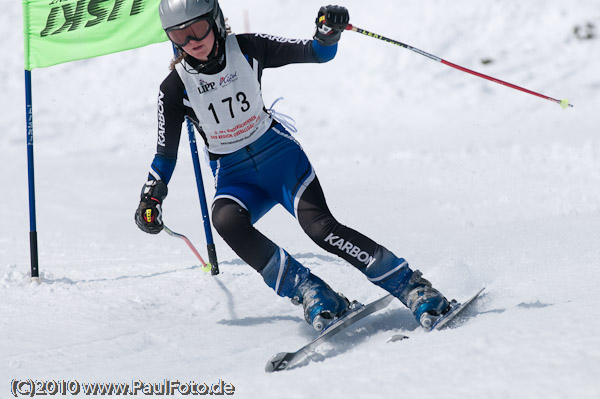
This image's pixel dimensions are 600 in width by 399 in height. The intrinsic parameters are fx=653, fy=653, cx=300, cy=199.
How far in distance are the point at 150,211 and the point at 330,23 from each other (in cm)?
149

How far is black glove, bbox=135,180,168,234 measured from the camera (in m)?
3.70

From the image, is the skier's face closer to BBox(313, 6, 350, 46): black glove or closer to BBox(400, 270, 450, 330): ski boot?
BBox(313, 6, 350, 46): black glove

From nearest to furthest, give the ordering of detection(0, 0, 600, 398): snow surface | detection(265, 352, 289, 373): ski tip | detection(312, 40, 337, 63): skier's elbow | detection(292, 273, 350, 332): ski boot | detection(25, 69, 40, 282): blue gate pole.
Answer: detection(0, 0, 600, 398): snow surface, detection(265, 352, 289, 373): ski tip, detection(292, 273, 350, 332): ski boot, detection(312, 40, 337, 63): skier's elbow, detection(25, 69, 40, 282): blue gate pole

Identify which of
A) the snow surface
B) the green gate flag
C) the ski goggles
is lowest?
the snow surface

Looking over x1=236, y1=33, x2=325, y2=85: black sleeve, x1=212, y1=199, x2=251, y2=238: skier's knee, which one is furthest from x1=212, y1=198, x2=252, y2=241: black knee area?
x1=236, y1=33, x2=325, y2=85: black sleeve

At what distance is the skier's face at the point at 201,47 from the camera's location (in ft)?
12.0

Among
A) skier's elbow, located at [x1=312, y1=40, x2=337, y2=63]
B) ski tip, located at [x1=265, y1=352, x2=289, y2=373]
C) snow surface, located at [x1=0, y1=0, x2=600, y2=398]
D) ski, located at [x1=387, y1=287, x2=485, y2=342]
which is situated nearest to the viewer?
snow surface, located at [x1=0, y1=0, x2=600, y2=398]

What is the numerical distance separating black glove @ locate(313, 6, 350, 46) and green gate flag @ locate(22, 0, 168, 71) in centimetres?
187

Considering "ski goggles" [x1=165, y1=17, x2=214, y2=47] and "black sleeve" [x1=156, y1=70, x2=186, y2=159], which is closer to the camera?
"ski goggles" [x1=165, y1=17, x2=214, y2=47]

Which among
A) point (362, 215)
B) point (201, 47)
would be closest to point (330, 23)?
point (201, 47)

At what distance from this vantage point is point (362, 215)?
724 cm

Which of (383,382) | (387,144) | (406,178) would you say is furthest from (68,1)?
(387,144)

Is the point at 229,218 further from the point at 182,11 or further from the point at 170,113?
the point at 182,11

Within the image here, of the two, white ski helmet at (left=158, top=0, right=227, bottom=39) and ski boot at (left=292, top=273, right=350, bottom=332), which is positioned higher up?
white ski helmet at (left=158, top=0, right=227, bottom=39)
